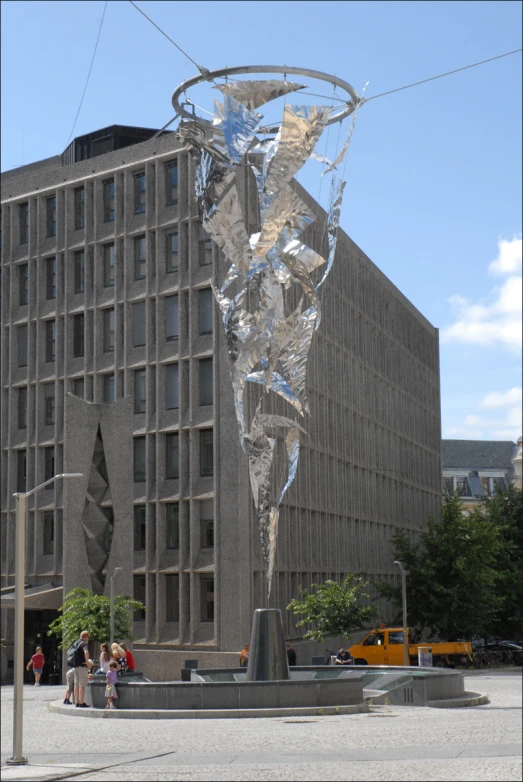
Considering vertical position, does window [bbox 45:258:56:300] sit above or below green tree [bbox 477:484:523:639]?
above

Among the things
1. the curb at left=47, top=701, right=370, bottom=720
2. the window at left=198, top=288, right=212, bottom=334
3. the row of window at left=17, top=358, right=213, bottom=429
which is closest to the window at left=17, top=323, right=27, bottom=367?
the row of window at left=17, top=358, right=213, bottom=429

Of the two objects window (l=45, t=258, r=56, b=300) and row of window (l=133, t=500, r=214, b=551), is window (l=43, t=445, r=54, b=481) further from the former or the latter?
window (l=45, t=258, r=56, b=300)

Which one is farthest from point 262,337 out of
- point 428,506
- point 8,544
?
point 428,506

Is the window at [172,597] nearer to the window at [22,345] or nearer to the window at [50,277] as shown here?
the window at [22,345]

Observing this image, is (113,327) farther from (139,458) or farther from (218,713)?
(218,713)

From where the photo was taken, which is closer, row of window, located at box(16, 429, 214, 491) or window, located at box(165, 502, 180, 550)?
row of window, located at box(16, 429, 214, 491)

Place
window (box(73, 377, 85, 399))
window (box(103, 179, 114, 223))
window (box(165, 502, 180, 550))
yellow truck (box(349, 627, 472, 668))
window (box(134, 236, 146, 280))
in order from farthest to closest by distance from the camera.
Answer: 1. window (box(103, 179, 114, 223))
2. window (box(73, 377, 85, 399))
3. window (box(134, 236, 146, 280))
4. window (box(165, 502, 180, 550))
5. yellow truck (box(349, 627, 472, 668))

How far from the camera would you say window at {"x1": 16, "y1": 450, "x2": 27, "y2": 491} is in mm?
57094

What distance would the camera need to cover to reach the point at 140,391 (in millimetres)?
53500

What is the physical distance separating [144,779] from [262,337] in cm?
1602

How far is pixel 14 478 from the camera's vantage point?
187 feet

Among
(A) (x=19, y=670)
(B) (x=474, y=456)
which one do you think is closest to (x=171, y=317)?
(B) (x=474, y=456)

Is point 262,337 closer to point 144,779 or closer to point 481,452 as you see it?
point 144,779

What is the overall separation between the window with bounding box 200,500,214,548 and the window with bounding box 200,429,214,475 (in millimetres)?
1478
